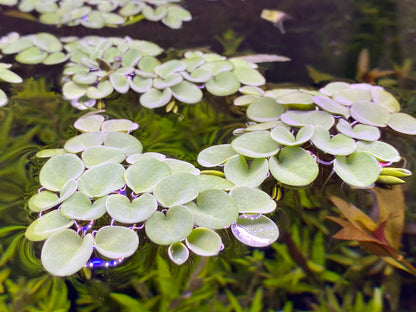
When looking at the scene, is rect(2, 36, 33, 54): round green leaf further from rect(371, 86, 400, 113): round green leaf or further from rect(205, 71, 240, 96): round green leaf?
rect(371, 86, 400, 113): round green leaf

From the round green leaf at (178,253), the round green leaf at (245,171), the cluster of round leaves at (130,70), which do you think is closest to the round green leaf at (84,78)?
the cluster of round leaves at (130,70)

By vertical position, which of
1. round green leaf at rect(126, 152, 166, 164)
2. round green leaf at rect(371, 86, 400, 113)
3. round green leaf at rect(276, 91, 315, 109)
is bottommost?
round green leaf at rect(126, 152, 166, 164)

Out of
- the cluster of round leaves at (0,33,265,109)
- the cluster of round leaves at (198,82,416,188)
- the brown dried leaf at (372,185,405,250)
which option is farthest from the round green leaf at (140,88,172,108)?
the brown dried leaf at (372,185,405,250)

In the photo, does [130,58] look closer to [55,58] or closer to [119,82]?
[119,82]

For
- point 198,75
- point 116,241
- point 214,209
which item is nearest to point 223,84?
point 198,75

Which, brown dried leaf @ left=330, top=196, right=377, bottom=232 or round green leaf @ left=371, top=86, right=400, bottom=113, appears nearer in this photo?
brown dried leaf @ left=330, top=196, right=377, bottom=232

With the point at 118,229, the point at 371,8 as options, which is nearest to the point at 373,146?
the point at 118,229
